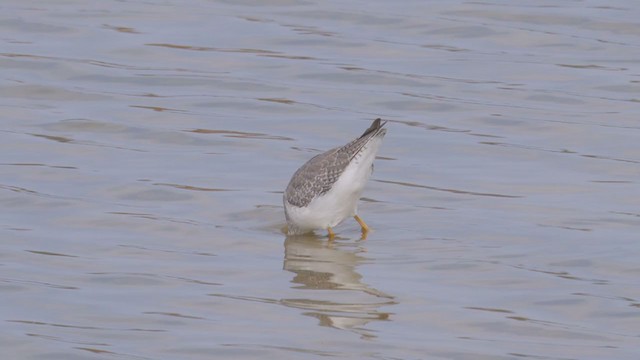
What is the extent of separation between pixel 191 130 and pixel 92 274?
4.93 m

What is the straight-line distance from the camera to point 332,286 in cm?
1099

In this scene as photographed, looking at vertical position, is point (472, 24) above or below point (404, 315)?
above

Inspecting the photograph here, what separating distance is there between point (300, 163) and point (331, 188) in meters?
2.12

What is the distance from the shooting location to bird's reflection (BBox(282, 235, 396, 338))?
33.1 feet

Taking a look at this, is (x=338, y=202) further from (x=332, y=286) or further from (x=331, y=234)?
(x=332, y=286)

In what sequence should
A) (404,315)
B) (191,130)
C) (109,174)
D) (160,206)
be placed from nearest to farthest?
1. (404,315)
2. (160,206)
3. (109,174)
4. (191,130)

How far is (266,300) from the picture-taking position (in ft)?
34.4

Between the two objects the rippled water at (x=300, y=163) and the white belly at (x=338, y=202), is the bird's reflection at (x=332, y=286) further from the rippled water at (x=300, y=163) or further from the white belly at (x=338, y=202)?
the white belly at (x=338, y=202)

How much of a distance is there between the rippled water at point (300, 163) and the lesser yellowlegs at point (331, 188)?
209 millimetres

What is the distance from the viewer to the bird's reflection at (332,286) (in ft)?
33.1

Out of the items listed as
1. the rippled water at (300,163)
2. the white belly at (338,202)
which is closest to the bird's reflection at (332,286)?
the rippled water at (300,163)

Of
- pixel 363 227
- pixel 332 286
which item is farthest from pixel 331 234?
pixel 332 286

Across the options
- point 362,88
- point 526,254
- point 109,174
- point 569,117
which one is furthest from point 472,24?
point 526,254

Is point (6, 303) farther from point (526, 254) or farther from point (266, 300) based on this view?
point (526, 254)
